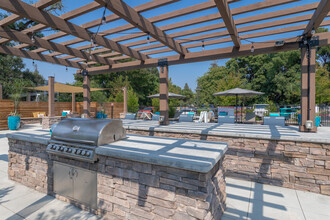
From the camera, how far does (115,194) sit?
7.54 feet

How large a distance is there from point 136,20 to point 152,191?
10.2ft

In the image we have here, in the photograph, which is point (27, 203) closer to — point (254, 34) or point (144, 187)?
point (144, 187)

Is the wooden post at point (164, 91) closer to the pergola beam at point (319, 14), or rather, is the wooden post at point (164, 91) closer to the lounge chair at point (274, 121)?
the lounge chair at point (274, 121)

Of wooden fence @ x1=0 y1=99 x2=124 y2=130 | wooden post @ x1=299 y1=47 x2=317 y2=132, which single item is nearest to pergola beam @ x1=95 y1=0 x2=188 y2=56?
wooden post @ x1=299 y1=47 x2=317 y2=132

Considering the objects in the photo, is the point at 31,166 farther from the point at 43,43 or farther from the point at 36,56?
the point at 36,56

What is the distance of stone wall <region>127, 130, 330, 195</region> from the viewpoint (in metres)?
3.19

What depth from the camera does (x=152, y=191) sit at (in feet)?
6.70

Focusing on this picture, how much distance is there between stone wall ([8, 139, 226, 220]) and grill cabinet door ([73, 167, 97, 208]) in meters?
0.08

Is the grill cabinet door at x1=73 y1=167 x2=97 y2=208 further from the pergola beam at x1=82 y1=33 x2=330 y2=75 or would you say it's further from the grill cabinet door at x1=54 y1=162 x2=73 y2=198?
the pergola beam at x1=82 y1=33 x2=330 y2=75

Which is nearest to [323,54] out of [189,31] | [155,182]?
[189,31]

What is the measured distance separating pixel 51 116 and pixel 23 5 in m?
7.23

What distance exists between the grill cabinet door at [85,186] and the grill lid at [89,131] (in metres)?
0.44

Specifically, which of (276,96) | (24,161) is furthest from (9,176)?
(276,96)

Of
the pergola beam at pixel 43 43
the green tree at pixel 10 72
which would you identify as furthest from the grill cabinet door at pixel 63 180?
the green tree at pixel 10 72
